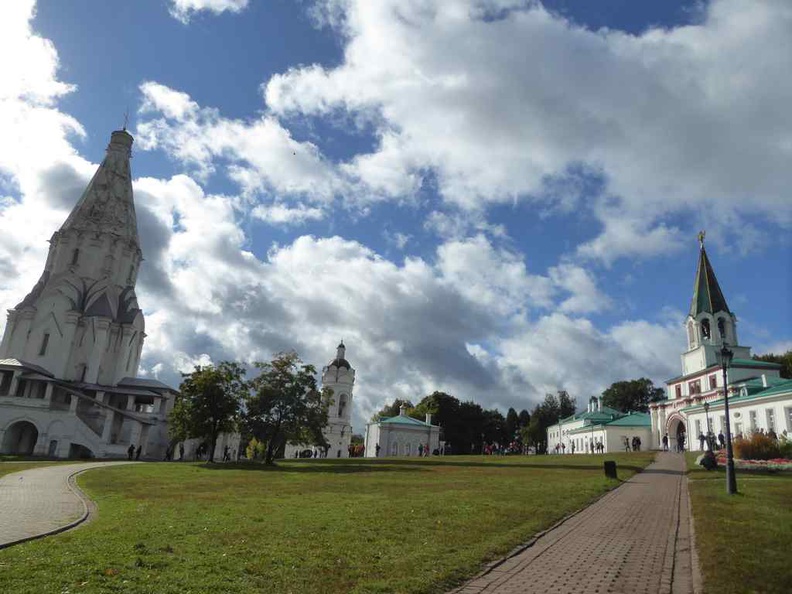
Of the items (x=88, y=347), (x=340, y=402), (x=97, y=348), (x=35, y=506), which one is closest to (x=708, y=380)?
(x=340, y=402)

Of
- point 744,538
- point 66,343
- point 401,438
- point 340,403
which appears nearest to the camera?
point 744,538

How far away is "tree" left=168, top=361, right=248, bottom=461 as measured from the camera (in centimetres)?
4062

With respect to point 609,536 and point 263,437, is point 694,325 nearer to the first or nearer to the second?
point 263,437

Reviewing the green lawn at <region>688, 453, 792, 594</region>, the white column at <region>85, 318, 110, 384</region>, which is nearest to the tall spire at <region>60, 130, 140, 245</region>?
the white column at <region>85, 318, 110, 384</region>

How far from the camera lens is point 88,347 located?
200ft

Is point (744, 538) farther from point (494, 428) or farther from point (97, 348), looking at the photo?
point (494, 428)

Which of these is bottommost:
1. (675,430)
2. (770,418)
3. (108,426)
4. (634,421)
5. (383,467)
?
(383,467)

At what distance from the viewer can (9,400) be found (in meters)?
49.5

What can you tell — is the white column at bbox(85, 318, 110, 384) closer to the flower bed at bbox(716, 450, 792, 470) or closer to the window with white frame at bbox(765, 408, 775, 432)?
the flower bed at bbox(716, 450, 792, 470)

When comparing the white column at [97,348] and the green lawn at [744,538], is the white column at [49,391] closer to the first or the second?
the white column at [97,348]

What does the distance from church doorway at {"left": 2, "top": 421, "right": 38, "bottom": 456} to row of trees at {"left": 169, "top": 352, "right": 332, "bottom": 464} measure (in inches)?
770

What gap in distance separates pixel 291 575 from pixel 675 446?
70.8 m

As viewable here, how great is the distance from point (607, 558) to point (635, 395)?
111m

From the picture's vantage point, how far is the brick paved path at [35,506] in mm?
11602
